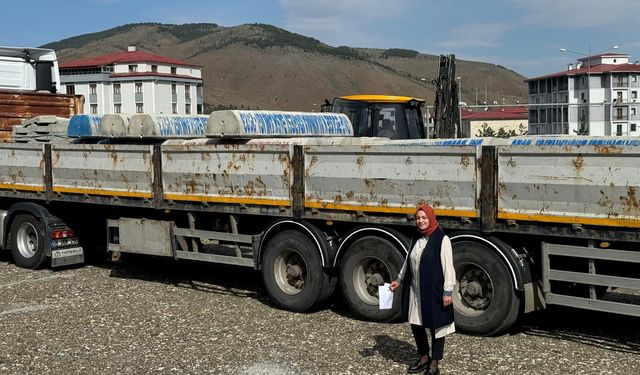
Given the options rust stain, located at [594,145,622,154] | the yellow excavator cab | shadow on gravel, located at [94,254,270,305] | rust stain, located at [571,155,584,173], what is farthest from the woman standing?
the yellow excavator cab

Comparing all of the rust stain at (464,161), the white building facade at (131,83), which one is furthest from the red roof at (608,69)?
the rust stain at (464,161)

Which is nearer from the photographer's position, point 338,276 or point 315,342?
point 315,342

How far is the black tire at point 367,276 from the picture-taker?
27.2 ft

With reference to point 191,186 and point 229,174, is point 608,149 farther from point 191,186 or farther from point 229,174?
point 191,186

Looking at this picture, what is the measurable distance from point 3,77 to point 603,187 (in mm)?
12498

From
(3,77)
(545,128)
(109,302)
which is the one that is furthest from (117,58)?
(109,302)

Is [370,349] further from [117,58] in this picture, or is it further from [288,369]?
[117,58]

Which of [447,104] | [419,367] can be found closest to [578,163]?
[419,367]

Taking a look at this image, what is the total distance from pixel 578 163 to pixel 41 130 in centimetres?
957

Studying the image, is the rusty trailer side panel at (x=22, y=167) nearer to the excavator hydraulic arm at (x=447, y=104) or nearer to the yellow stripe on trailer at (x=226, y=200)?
the yellow stripe on trailer at (x=226, y=200)

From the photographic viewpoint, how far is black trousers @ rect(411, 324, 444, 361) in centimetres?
631

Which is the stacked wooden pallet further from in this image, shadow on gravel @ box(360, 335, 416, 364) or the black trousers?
the black trousers

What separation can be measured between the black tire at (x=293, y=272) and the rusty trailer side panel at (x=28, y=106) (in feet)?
24.1

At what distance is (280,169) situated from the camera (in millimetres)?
9188
